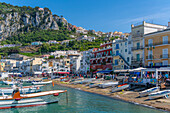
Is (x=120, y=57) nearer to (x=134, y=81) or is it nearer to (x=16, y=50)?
(x=134, y=81)

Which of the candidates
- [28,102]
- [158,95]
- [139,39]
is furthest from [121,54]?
[28,102]

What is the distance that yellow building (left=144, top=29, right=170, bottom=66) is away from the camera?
46469 mm

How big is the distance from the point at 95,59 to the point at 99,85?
3207 cm

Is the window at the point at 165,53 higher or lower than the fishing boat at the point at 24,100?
higher

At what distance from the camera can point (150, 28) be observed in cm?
5550

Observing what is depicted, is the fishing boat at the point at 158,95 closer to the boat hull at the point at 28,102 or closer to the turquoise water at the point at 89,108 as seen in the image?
the turquoise water at the point at 89,108

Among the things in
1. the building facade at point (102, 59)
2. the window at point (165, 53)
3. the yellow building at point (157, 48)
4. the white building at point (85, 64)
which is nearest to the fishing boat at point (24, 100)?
the yellow building at point (157, 48)

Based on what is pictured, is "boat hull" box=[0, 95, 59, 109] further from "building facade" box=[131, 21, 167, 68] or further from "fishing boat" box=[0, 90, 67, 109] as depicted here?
"building facade" box=[131, 21, 167, 68]

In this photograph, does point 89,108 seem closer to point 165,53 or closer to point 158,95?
point 158,95

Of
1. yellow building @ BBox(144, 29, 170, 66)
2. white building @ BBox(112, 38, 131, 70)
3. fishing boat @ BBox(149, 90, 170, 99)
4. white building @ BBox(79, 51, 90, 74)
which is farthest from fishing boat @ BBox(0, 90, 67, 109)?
white building @ BBox(79, 51, 90, 74)

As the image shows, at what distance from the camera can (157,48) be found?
1907 inches

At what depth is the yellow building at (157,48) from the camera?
4647 cm

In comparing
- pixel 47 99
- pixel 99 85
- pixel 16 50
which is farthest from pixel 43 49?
pixel 47 99

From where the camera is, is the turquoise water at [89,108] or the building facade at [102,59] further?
the building facade at [102,59]
